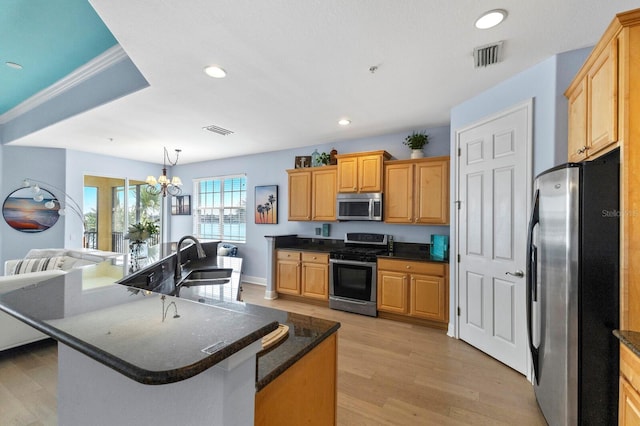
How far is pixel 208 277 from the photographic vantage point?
256cm

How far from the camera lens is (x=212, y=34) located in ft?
6.52

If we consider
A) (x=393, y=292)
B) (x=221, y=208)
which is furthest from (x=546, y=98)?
(x=221, y=208)

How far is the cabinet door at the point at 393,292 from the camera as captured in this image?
3.68 metres

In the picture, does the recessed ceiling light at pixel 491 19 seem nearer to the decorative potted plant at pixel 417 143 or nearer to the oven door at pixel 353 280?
the decorative potted plant at pixel 417 143

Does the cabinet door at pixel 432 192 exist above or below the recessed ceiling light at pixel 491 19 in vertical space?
below

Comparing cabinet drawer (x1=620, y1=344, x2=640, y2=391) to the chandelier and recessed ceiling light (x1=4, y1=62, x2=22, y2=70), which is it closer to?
the chandelier

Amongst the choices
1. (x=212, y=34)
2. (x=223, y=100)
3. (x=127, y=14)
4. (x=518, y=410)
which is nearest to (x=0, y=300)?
(x=127, y=14)

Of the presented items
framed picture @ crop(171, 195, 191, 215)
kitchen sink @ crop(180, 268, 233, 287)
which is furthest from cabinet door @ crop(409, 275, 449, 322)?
framed picture @ crop(171, 195, 191, 215)

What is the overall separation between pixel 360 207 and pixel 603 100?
114 inches

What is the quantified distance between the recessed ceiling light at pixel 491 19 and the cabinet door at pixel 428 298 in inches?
104

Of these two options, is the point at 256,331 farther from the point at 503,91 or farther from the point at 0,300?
the point at 503,91

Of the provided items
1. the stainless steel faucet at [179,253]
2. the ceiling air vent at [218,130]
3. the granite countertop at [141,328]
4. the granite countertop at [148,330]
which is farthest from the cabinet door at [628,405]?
the ceiling air vent at [218,130]

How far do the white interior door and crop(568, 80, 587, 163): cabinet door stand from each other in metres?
0.35

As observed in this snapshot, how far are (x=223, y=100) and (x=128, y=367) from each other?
10.0ft
